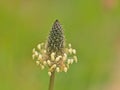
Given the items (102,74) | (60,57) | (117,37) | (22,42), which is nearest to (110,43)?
(117,37)

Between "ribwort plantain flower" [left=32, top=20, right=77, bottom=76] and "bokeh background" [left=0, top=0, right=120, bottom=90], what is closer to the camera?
"ribwort plantain flower" [left=32, top=20, right=77, bottom=76]

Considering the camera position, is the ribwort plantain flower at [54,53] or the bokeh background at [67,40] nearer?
the ribwort plantain flower at [54,53]

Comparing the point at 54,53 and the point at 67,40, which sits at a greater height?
the point at 67,40

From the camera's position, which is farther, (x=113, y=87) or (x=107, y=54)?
(x=107, y=54)

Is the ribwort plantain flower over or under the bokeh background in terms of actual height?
under

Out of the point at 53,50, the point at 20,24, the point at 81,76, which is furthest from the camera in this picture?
the point at 20,24

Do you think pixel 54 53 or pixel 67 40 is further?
pixel 67 40

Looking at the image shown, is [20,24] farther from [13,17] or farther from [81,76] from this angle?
[81,76]

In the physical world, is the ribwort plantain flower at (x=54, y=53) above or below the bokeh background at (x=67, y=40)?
below
